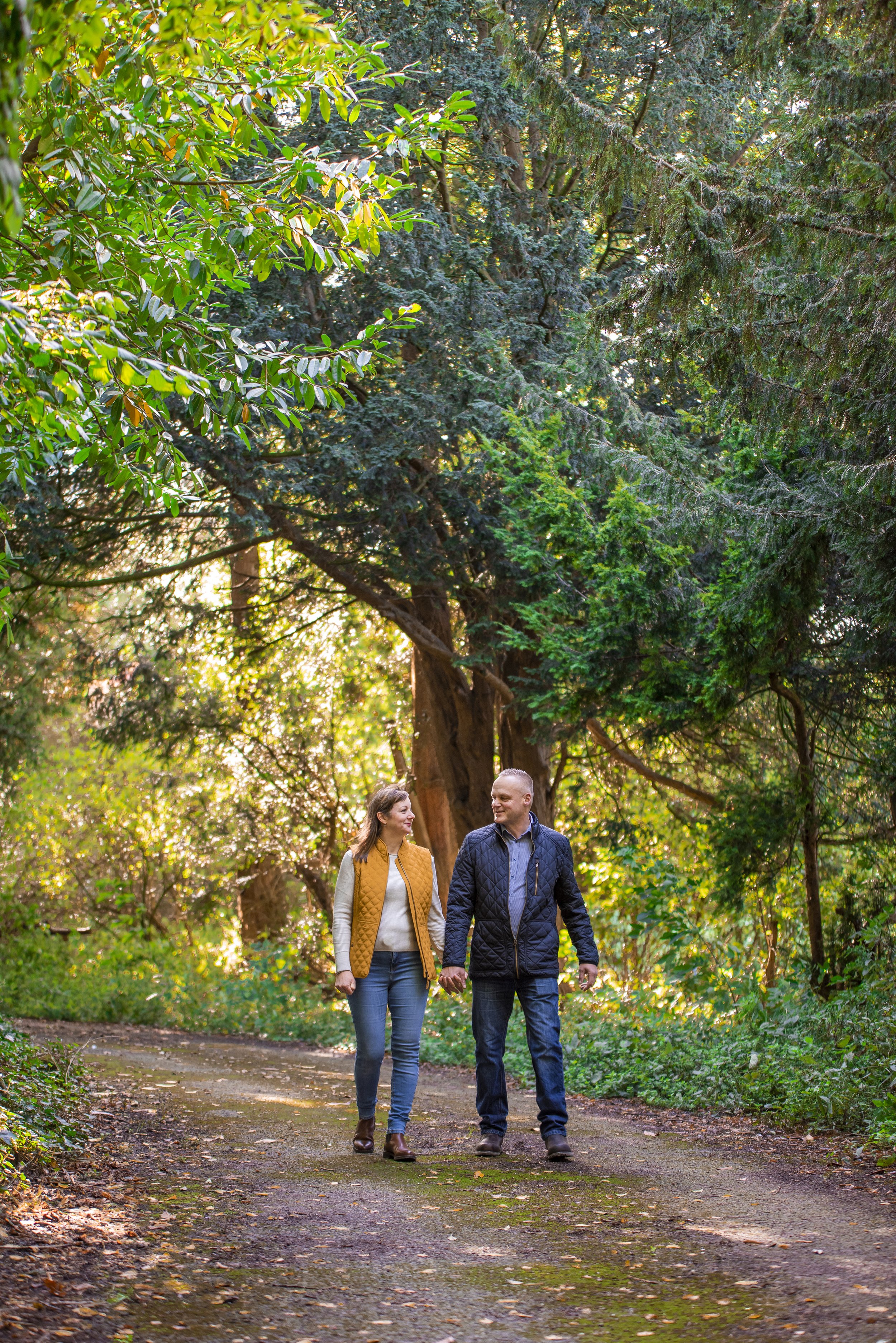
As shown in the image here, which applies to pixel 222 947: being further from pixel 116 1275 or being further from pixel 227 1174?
pixel 116 1275

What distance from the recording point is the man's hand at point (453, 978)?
19.5ft

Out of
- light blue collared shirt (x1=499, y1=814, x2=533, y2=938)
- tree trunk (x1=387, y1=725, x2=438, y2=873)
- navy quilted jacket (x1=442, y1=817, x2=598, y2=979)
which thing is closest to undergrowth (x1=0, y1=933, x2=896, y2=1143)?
navy quilted jacket (x1=442, y1=817, x2=598, y2=979)

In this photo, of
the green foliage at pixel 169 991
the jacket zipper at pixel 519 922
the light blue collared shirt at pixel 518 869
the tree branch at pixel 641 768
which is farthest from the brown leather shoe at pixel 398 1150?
the green foliage at pixel 169 991

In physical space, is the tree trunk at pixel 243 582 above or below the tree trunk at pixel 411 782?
above

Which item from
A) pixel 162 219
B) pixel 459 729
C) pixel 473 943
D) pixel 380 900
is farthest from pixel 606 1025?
pixel 162 219

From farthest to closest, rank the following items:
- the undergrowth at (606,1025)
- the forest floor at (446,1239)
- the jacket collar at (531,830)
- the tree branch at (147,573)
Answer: the tree branch at (147,573)
the undergrowth at (606,1025)
the jacket collar at (531,830)
the forest floor at (446,1239)

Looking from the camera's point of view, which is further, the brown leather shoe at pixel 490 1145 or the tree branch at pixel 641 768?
the tree branch at pixel 641 768

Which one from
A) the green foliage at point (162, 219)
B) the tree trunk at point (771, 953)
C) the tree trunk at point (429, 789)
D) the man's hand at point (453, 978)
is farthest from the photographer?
the tree trunk at point (429, 789)

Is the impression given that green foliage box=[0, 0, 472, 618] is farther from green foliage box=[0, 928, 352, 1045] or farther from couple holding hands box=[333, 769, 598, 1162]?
green foliage box=[0, 928, 352, 1045]

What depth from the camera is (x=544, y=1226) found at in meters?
4.48

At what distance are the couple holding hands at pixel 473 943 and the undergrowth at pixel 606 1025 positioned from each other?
6.21 feet

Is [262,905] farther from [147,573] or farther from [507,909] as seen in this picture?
[507,909]

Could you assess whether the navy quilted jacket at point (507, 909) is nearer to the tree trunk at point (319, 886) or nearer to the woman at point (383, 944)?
the woman at point (383, 944)

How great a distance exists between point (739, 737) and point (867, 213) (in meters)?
6.95
